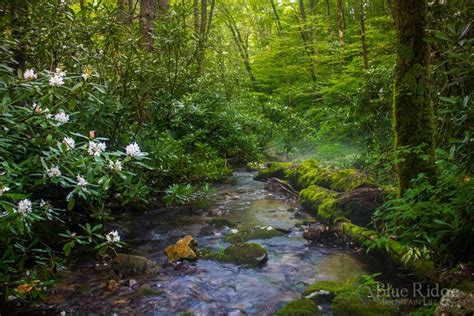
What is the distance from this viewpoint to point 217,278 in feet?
15.6

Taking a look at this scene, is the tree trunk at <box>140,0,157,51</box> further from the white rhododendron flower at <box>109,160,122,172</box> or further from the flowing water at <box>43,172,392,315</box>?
the white rhododendron flower at <box>109,160,122,172</box>

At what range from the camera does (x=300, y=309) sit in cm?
373

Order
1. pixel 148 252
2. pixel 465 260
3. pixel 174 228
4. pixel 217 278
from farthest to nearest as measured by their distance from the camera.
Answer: pixel 174 228 → pixel 148 252 → pixel 217 278 → pixel 465 260

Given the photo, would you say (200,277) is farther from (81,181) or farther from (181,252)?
(81,181)

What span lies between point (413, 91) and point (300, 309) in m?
3.06

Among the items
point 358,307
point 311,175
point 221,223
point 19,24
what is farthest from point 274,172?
point 19,24

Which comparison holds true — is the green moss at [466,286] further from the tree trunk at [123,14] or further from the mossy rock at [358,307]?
the tree trunk at [123,14]

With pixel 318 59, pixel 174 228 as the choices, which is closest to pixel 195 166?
pixel 174 228

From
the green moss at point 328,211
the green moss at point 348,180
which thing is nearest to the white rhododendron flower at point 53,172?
the green moss at point 328,211

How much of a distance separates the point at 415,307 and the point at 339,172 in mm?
4752

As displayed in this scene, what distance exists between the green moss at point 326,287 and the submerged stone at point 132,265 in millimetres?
2031

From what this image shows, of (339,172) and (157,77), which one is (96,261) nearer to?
(157,77)

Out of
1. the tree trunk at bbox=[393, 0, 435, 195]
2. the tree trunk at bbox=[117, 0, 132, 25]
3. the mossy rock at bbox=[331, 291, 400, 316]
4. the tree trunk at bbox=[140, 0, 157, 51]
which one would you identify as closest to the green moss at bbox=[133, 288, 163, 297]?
the mossy rock at bbox=[331, 291, 400, 316]

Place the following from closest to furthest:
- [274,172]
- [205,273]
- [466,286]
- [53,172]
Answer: [53,172]
[466,286]
[205,273]
[274,172]
